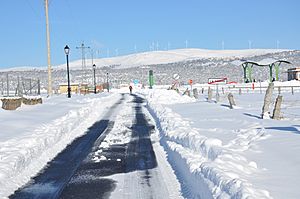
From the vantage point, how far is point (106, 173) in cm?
975

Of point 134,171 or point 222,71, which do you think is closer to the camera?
point 134,171

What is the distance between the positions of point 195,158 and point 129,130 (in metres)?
8.67

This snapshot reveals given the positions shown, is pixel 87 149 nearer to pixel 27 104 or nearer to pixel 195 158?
pixel 195 158

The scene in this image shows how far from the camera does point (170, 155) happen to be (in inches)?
460

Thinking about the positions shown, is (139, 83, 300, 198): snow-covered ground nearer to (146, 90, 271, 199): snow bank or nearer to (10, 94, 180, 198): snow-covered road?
(146, 90, 271, 199): snow bank

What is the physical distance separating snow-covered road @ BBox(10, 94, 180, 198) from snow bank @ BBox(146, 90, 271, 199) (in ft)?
1.00

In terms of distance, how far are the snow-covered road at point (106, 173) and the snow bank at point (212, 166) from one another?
31cm

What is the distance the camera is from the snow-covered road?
809 cm

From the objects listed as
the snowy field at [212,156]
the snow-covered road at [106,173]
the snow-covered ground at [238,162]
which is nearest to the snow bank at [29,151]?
the snowy field at [212,156]

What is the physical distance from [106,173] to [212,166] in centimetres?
283

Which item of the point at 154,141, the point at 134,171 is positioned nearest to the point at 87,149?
the point at 154,141

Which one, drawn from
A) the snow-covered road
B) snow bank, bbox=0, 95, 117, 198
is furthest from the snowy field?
the snow-covered road

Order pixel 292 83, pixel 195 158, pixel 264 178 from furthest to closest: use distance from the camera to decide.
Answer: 1. pixel 292 83
2. pixel 195 158
3. pixel 264 178

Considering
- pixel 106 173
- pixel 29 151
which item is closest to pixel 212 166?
pixel 106 173
